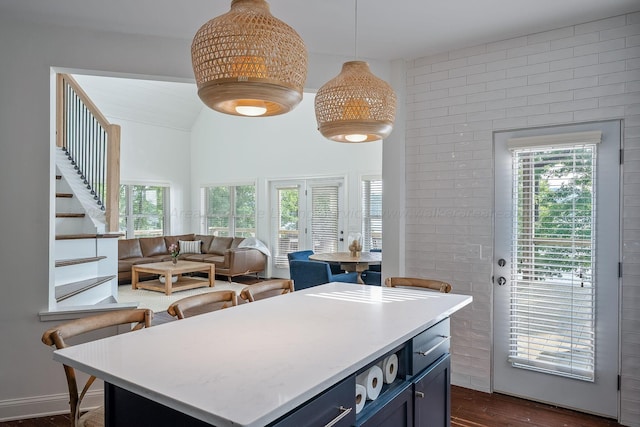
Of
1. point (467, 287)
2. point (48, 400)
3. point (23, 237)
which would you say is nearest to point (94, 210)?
point (23, 237)

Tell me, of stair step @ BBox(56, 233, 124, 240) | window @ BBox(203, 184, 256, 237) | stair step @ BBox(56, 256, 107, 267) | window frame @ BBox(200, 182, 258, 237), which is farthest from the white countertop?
window @ BBox(203, 184, 256, 237)

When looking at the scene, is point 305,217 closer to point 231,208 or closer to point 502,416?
point 231,208

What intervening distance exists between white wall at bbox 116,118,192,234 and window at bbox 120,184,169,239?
0.15 m

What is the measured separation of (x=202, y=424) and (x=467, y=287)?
2.74 metres

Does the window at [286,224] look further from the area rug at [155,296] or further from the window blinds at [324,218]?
the area rug at [155,296]

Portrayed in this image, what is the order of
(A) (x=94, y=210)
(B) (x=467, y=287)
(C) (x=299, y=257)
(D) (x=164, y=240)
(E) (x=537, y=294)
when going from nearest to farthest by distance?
(E) (x=537, y=294), (B) (x=467, y=287), (A) (x=94, y=210), (C) (x=299, y=257), (D) (x=164, y=240)

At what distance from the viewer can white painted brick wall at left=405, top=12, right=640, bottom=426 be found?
2.81 meters

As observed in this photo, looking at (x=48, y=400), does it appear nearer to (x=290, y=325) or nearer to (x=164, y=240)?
(x=290, y=325)

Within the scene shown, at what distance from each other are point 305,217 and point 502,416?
5744 millimetres

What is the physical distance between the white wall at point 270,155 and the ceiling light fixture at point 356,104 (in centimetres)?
504

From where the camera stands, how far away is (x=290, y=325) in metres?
1.79

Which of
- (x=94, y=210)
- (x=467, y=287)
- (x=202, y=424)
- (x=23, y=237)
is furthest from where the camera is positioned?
(x=94, y=210)

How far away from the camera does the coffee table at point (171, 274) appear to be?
7082mm

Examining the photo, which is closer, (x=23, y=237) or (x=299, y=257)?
(x=23, y=237)
